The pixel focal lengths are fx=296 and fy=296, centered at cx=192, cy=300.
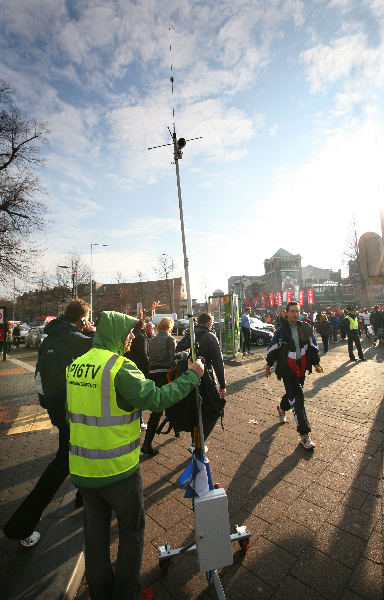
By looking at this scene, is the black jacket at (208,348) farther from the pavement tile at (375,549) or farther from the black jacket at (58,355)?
the pavement tile at (375,549)

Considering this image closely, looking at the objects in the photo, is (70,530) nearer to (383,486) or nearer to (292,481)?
(292,481)

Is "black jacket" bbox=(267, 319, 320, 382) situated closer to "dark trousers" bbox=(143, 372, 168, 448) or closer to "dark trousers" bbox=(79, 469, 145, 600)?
"dark trousers" bbox=(143, 372, 168, 448)

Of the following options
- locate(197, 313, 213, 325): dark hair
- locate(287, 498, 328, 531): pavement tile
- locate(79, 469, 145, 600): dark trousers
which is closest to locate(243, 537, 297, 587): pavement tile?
locate(287, 498, 328, 531): pavement tile

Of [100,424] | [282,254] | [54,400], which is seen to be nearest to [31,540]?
[54,400]

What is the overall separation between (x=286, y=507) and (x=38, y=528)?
2425 mm

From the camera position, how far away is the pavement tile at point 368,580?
2076 millimetres

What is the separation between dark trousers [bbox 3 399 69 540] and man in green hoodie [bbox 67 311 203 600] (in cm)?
108

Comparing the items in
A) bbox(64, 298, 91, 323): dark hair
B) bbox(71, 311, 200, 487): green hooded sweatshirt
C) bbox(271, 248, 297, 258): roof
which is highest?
bbox(271, 248, 297, 258): roof

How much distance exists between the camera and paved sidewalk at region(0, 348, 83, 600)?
7.04ft

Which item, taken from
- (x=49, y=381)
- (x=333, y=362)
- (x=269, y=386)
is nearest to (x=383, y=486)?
(x=49, y=381)

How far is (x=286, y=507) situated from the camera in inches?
118

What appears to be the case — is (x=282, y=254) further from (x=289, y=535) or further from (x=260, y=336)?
(x=289, y=535)

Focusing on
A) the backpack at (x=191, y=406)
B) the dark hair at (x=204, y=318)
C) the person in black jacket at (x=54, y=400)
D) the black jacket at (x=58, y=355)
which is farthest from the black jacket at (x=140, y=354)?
the backpack at (x=191, y=406)

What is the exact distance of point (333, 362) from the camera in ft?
35.9
